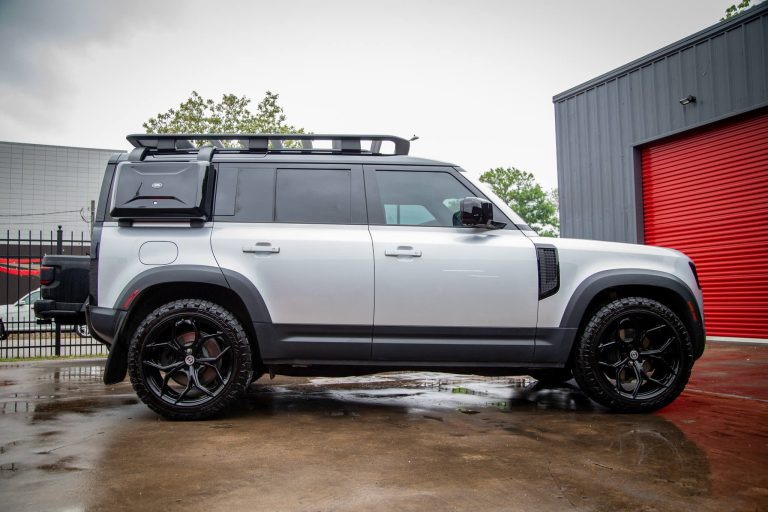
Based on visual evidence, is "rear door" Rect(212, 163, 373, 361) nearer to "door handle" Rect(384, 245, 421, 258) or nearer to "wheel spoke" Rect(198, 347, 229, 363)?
"door handle" Rect(384, 245, 421, 258)

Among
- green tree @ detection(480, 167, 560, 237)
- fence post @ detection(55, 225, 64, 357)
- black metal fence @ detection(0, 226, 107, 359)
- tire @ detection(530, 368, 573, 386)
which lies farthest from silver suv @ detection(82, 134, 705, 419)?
A: green tree @ detection(480, 167, 560, 237)

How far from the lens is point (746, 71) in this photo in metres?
9.39

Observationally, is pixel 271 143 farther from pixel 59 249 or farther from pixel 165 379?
pixel 59 249

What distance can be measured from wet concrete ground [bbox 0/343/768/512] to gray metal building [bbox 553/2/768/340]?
5.46 metres

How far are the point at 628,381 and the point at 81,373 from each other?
680 cm

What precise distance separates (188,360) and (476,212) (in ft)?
7.82

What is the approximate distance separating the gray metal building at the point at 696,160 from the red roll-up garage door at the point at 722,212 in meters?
0.02

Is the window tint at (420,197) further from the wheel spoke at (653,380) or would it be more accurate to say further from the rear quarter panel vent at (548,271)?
the wheel spoke at (653,380)

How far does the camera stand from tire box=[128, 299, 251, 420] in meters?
4.09

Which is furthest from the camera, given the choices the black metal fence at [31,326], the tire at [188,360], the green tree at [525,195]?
the green tree at [525,195]

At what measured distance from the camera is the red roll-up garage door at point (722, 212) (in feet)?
31.6

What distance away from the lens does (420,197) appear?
4.48 m

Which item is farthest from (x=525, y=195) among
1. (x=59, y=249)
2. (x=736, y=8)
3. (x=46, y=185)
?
(x=59, y=249)

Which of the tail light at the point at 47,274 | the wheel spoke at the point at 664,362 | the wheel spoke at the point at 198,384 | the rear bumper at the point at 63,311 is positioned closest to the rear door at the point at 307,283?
the wheel spoke at the point at 198,384
